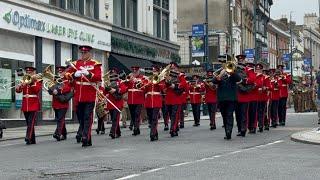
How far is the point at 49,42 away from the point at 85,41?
317 cm

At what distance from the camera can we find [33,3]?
28172 millimetres

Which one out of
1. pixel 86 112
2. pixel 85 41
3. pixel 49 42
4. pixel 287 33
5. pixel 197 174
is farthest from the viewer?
pixel 287 33

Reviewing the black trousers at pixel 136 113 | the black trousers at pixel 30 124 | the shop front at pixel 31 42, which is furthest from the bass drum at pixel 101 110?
the shop front at pixel 31 42

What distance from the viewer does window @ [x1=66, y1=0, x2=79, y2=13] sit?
31.8 meters

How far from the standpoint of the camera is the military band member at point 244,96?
17516mm

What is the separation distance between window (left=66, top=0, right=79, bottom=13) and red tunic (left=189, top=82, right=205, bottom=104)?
28.1 feet

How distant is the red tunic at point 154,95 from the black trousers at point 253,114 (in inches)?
103

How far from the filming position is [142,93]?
19.4 m

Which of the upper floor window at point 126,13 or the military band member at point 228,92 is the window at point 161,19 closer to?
the upper floor window at point 126,13

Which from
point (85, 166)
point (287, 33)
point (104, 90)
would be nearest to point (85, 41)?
point (104, 90)

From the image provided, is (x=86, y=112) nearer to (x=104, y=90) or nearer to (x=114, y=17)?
(x=104, y=90)

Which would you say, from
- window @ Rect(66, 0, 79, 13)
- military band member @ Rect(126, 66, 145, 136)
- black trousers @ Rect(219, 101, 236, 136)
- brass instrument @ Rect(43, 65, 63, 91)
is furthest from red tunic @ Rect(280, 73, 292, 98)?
window @ Rect(66, 0, 79, 13)

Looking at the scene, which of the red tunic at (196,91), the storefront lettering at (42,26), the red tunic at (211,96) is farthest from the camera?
the storefront lettering at (42,26)

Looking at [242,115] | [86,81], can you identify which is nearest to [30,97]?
[86,81]
